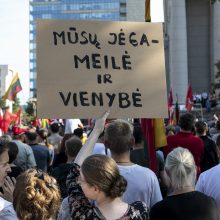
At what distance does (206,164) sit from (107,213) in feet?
15.3

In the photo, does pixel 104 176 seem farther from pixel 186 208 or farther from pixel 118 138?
pixel 118 138

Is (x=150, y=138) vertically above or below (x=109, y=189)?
below

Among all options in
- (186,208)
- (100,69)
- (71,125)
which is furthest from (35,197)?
(71,125)

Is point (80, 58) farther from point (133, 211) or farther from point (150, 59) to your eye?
point (133, 211)

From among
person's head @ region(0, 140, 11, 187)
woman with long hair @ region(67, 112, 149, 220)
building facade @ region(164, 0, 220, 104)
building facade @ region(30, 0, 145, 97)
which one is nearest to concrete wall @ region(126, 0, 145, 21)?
building facade @ region(30, 0, 145, 97)

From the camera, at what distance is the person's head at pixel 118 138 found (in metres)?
4.32

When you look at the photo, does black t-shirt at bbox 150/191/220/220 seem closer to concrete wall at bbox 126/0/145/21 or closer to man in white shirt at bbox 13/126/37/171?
man in white shirt at bbox 13/126/37/171

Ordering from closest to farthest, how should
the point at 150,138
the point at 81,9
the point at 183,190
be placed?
the point at 183,190, the point at 150,138, the point at 81,9

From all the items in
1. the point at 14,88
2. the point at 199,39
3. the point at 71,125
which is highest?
the point at 199,39

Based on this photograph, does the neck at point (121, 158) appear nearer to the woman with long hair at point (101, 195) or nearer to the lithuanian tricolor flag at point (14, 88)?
the woman with long hair at point (101, 195)

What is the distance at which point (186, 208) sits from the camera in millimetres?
3693

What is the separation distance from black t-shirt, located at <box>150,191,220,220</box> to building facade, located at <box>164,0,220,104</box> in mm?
48484

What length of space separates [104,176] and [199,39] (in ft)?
178

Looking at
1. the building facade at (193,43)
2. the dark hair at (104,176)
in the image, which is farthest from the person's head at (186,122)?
the building facade at (193,43)
